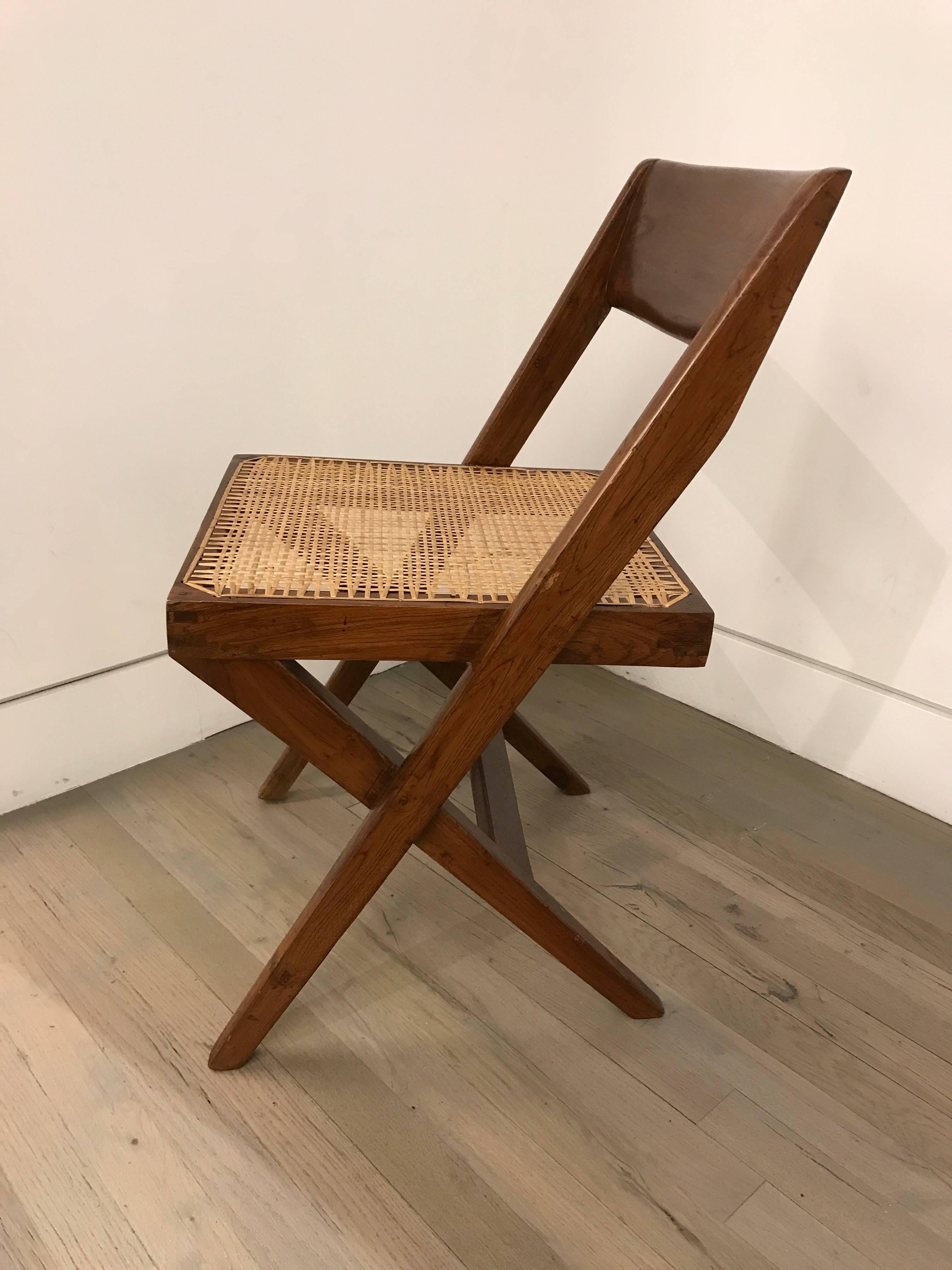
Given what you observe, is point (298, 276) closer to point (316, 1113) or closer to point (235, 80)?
point (235, 80)

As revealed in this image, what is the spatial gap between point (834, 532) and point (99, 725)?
1.09 meters

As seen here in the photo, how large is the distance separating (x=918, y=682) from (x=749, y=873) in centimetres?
38

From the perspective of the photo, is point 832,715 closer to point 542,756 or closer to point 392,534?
point 542,756

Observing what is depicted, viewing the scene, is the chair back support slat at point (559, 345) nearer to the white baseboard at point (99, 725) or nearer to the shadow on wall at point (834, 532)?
the shadow on wall at point (834, 532)

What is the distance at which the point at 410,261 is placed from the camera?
1466 mm

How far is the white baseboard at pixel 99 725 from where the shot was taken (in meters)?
1.27

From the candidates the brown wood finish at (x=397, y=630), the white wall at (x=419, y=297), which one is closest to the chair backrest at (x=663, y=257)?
the brown wood finish at (x=397, y=630)

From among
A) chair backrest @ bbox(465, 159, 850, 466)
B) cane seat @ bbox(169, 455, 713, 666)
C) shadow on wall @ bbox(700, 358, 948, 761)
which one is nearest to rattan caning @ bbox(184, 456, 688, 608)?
cane seat @ bbox(169, 455, 713, 666)

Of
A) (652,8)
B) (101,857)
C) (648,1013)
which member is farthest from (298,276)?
(648,1013)

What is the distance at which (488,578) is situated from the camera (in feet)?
2.67

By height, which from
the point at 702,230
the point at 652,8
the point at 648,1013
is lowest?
the point at 648,1013

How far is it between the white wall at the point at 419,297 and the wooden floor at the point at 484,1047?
22 centimetres

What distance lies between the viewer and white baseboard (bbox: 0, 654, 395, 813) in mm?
1272

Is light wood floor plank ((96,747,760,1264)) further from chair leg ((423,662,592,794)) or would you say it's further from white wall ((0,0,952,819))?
white wall ((0,0,952,819))
